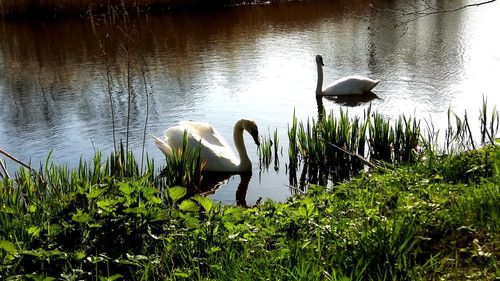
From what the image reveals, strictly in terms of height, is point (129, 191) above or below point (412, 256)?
above

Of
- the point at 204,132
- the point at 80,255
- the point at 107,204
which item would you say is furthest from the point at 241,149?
the point at 80,255

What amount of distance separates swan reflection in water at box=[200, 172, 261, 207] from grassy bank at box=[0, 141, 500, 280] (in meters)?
3.31

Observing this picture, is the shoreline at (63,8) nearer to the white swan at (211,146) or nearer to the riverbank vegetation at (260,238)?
the white swan at (211,146)

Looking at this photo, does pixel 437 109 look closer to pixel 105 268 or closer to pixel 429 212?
pixel 429 212

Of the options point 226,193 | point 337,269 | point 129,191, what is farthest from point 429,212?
point 226,193

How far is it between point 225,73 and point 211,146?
5.96 meters

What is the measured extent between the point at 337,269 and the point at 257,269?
419mm

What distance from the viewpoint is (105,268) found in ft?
12.6

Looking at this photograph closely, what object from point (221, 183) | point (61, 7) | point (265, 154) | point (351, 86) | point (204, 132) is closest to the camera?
point (221, 183)

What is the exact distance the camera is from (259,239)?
13.6ft

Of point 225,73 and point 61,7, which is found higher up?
point 61,7

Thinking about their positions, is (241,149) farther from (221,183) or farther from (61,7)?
(61,7)

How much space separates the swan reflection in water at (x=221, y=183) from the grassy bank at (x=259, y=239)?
3.31 m

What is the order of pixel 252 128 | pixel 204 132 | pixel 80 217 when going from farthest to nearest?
pixel 204 132 < pixel 252 128 < pixel 80 217
